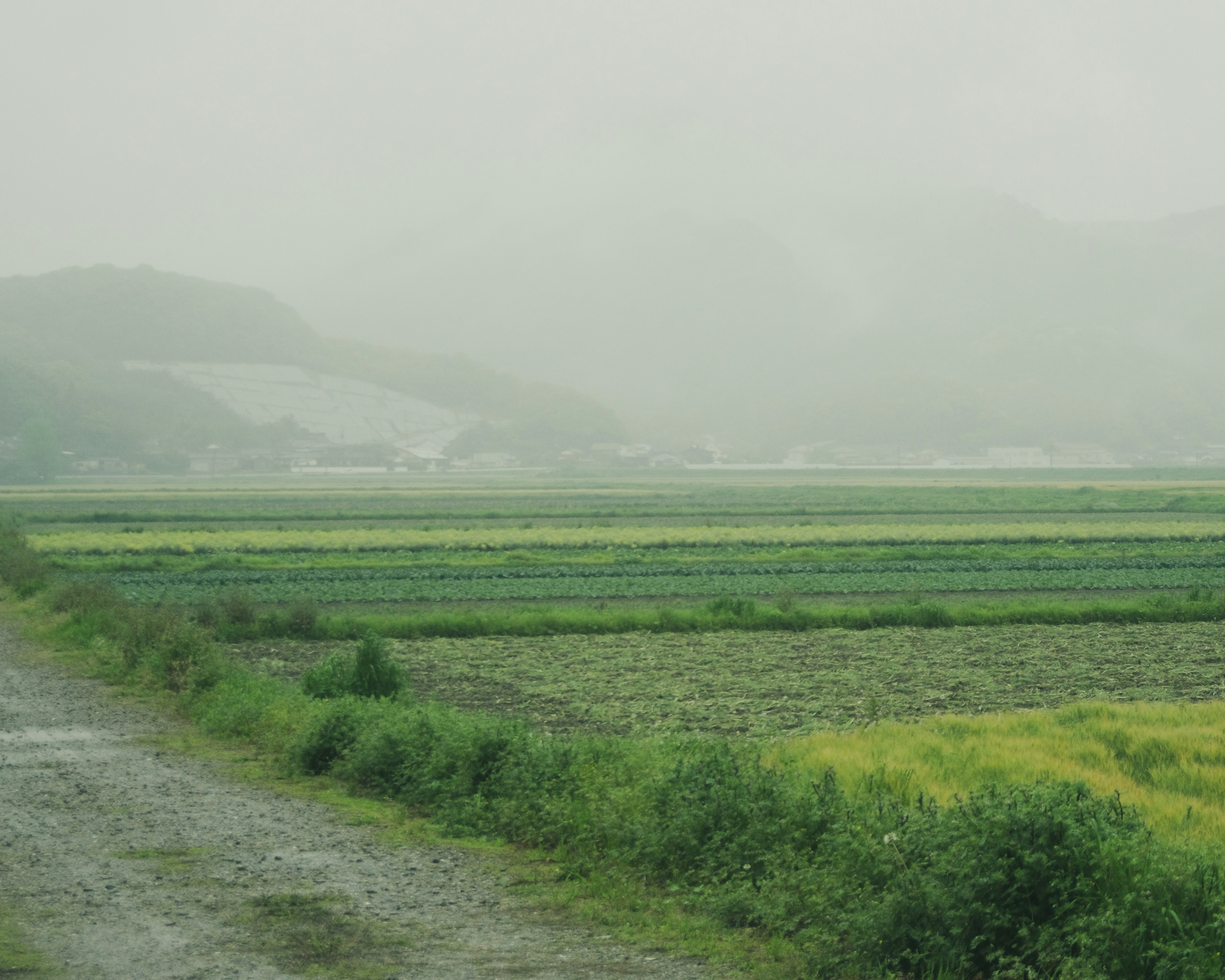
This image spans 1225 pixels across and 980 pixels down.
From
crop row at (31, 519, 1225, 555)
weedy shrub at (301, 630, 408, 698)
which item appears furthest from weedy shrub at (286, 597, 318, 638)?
crop row at (31, 519, 1225, 555)

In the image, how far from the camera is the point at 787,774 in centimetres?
871

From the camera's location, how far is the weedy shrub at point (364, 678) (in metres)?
14.4

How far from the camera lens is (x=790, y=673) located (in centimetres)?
1794

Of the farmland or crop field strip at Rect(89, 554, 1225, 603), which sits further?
crop field strip at Rect(89, 554, 1225, 603)

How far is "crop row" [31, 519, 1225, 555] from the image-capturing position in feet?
141

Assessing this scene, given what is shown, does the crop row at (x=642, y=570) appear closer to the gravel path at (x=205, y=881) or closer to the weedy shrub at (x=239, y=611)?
the weedy shrub at (x=239, y=611)

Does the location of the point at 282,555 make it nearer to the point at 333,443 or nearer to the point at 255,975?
the point at 255,975

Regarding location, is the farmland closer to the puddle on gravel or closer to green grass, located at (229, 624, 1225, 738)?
green grass, located at (229, 624, 1225, 738)

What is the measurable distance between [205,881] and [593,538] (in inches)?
1481

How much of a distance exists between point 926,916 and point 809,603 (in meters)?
21.4

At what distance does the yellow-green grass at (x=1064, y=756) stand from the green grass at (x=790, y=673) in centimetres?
133

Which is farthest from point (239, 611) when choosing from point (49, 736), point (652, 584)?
point (652, 584)

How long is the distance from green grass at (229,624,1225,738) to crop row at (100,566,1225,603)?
6.56 meters

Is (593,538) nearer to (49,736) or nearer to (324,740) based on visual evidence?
(49,736)
